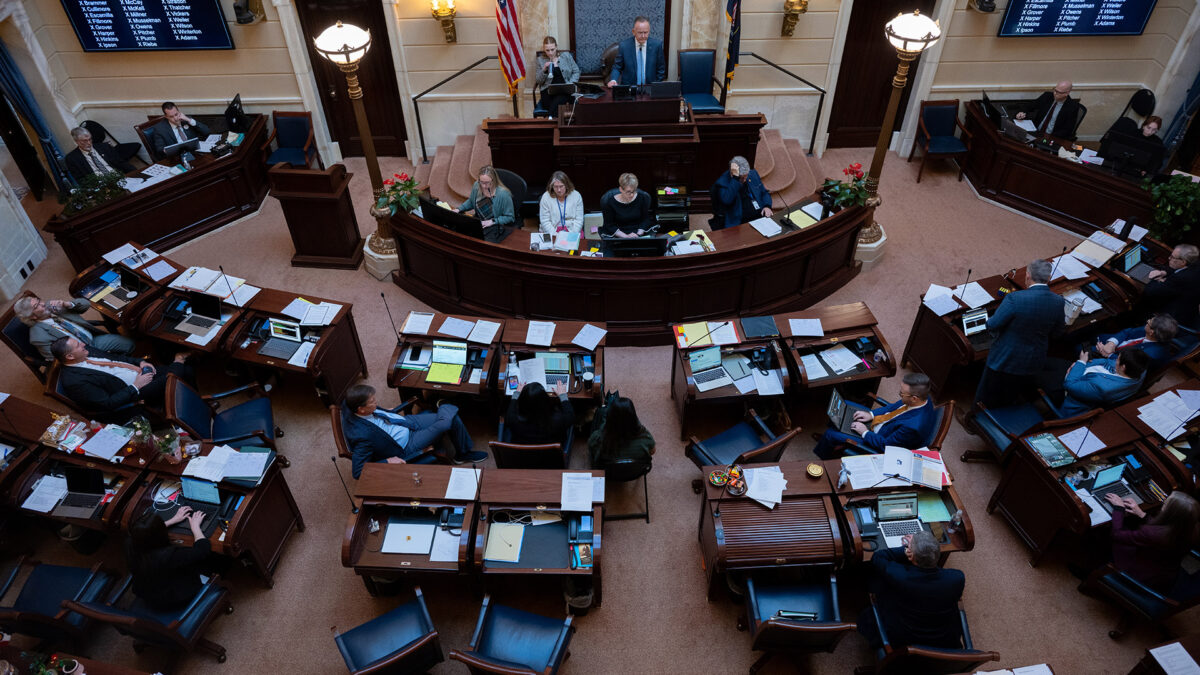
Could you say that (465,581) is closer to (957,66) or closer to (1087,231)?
(1087,231)

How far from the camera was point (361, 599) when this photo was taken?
A: 504cm

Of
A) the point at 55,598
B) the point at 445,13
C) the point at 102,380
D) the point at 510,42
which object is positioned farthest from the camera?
the point at 445,13

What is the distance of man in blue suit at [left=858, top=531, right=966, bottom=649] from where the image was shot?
4082 mm

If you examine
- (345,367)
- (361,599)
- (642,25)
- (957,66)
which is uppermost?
(642,25)

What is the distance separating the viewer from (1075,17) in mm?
8852

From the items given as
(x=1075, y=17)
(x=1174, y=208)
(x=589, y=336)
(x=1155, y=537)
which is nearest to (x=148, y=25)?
(x=589, y=336)

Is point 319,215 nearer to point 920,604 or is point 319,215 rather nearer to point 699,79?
point 699,79

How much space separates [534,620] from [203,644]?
2200 mm

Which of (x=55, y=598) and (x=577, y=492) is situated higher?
(x=577, y=492)

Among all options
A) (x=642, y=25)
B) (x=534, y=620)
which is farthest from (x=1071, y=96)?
(x=534, y=620)

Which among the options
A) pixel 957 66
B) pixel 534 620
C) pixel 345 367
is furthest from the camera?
pixel 957 66

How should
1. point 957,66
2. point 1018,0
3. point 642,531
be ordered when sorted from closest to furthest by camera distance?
1. point 642,531
2. point 1018,0
3. point 957,66

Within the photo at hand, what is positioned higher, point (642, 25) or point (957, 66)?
point (642, 25)

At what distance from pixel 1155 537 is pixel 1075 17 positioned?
24.2ft
